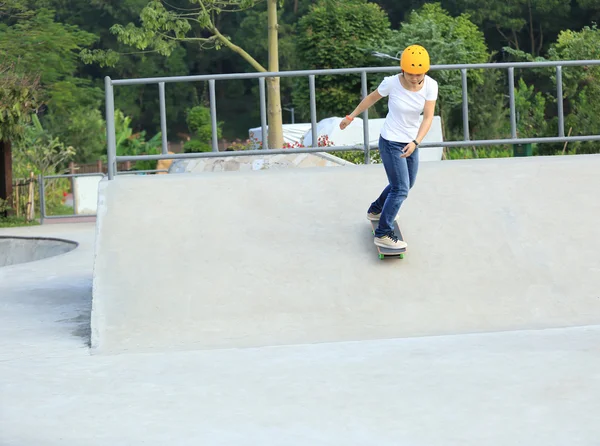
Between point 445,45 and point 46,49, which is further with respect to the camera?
point 445,45

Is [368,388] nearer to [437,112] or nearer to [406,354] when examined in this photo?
[406,354]

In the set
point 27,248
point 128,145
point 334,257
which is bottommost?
point 27,248

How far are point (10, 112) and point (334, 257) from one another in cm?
1750

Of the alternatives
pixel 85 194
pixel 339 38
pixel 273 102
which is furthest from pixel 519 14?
pixel 85 194

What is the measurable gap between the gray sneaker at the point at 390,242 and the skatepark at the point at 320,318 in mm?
168

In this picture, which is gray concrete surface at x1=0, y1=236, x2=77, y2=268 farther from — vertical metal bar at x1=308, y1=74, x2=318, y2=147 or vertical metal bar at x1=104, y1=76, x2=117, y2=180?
vertical metal bar at x1=308, y1=74, x2=318, y2=147

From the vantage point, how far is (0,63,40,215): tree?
23500mm

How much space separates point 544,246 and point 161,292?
10.2 feet

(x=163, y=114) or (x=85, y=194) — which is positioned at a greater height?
(x=163, y=114)

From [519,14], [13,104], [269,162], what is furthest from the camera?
[519,14]

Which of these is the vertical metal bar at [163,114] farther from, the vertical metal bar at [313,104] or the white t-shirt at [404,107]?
the white t-shirt at [404,107]

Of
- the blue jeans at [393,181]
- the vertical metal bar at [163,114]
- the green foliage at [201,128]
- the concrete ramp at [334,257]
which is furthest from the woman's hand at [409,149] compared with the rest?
the green foliage at [201,128]

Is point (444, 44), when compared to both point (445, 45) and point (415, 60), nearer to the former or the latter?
point (445, 45)

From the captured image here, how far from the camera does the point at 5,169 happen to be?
2447 cm
